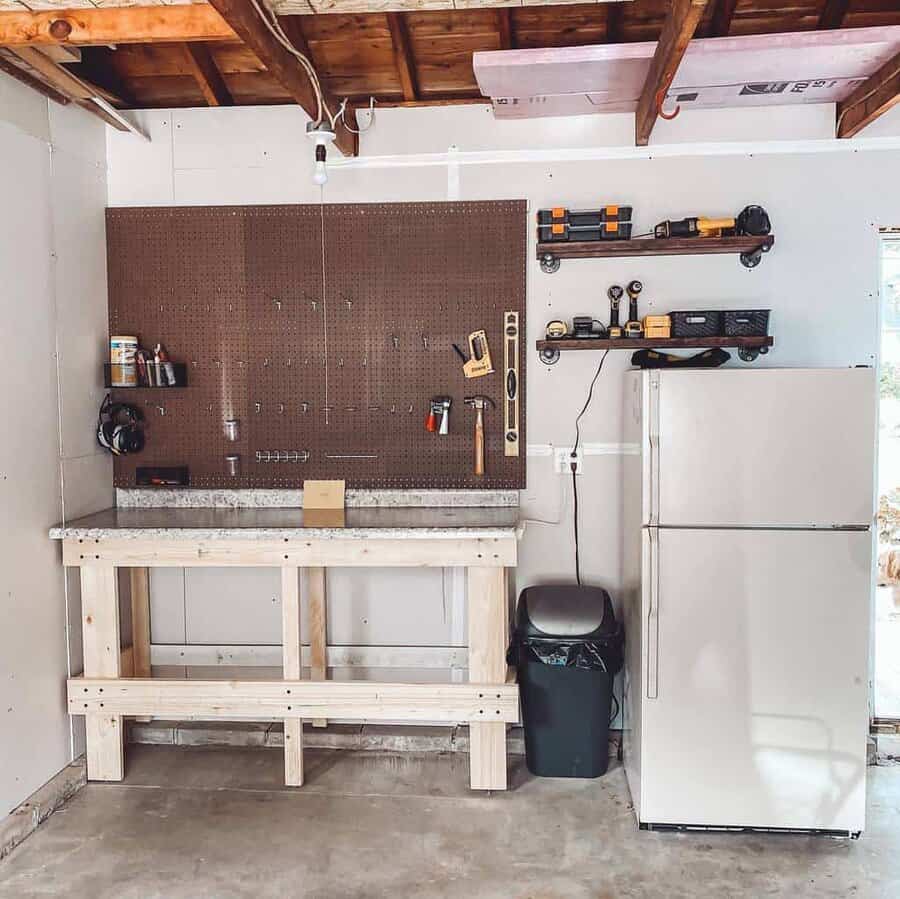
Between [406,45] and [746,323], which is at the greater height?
[406,45]

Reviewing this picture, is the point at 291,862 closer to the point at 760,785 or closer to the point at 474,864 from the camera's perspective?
the point at 474,864

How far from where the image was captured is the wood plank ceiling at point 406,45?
2980 mm

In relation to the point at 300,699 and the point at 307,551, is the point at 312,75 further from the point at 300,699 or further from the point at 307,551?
the point at 300,699

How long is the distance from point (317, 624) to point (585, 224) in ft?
6.62

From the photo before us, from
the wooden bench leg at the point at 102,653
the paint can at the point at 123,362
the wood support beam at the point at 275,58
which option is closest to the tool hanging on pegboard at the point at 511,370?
the wood support beam at the point at 275,58

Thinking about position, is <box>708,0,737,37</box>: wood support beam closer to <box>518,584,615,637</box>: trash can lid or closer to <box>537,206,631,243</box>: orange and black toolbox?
<box>537,206,631,243</box>: orange and black toolbox

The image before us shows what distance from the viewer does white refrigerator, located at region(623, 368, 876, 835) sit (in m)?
2.63

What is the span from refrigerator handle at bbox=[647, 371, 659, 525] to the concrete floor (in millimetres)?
1124

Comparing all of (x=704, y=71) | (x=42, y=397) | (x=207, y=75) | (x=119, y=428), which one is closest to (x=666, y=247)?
(x=704, y=71)

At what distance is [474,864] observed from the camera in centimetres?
260

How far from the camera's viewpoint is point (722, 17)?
9.76 feet

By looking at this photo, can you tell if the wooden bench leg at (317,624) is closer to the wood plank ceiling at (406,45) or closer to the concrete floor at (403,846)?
the concrete floor at (403,846)

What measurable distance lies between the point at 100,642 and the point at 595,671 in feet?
6.24

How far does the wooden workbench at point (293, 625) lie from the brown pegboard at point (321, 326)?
41cm
